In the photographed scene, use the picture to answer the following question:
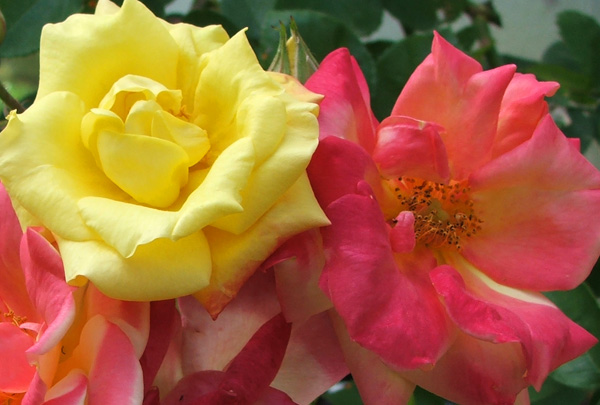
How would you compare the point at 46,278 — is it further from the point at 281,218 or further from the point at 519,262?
the point at 519,262

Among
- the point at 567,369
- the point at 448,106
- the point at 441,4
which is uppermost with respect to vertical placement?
the point at 448,106

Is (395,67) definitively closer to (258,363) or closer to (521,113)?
(521,113)

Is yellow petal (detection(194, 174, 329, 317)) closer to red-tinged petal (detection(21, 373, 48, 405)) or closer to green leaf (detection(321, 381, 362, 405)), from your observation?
red-tinged petal (detection(21, 373, 48, 405))

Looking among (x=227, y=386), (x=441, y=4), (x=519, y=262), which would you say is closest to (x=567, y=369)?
(x=519, y=262)

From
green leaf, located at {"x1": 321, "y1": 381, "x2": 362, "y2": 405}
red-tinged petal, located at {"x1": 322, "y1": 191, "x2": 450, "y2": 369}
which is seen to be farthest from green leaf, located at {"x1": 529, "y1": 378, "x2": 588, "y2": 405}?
red-tinged petal, located at {"x1": 322, "y1": 191, "x2": 450, "y2": 369}

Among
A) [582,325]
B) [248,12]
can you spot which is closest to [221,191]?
[582,325]
